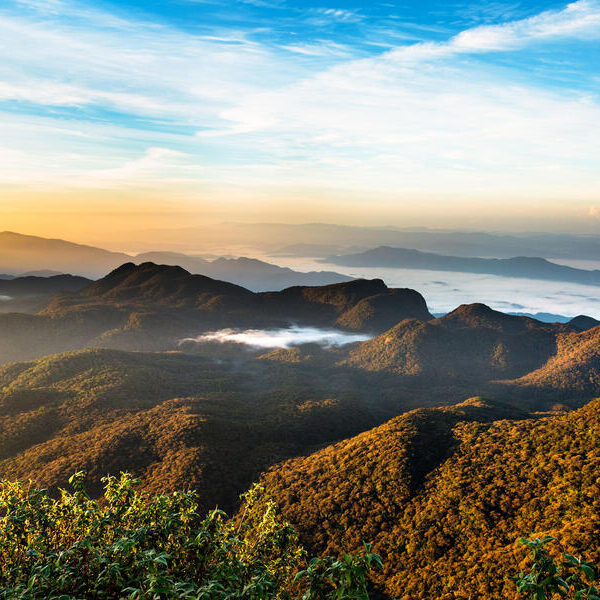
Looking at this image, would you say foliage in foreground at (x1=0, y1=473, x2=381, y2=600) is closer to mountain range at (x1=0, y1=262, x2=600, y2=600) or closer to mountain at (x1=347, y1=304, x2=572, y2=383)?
mountain range at (x1=0, y1=262, x2=600, y2=600)

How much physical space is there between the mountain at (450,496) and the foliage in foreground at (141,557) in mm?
25990

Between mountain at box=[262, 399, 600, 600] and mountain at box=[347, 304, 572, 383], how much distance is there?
96.3 metres

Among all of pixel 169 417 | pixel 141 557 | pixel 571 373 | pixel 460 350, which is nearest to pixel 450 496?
pixel 141 557

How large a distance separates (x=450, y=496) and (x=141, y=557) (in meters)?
45.1

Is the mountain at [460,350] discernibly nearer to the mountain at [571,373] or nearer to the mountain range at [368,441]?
the mountain range at [368,441]

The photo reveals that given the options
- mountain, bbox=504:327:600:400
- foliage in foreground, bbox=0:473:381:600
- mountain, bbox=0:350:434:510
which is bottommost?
mountain, bbox=0:350:434:510

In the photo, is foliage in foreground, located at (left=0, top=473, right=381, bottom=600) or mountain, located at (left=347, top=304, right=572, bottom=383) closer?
foliage in foreground, located at (left=0, top=473, right=381, bottom=600)

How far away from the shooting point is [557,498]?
4075cm

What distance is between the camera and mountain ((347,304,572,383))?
162375 mm

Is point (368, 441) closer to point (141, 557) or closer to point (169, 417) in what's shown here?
point (169, 417)

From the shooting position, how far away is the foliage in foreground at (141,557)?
11.2 metres

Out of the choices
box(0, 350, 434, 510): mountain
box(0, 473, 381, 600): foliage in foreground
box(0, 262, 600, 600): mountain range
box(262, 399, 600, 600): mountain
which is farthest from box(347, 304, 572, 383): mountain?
box(0, 473, 381, 600): foliage in foreground

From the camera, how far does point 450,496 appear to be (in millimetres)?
Answer: 48844

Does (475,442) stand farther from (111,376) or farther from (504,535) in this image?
(111,376)
